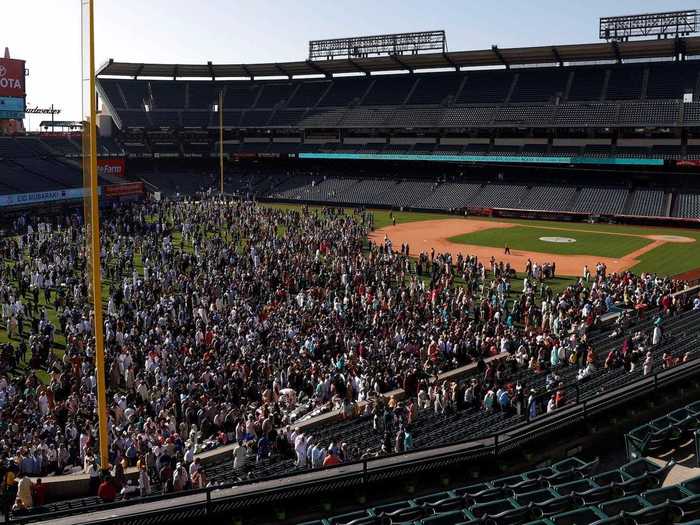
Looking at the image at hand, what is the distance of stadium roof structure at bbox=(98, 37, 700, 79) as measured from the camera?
192ft

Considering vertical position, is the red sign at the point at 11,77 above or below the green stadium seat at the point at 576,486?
above

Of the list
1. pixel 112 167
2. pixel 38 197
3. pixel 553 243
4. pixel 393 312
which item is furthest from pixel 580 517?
pixel 112 167

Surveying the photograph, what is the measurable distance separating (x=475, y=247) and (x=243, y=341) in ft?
81.4

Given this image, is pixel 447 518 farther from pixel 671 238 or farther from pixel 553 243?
pixel 671 238

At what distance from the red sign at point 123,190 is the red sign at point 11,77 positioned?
575 inches

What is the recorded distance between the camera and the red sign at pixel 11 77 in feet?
188

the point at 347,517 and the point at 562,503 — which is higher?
the point at 562,503

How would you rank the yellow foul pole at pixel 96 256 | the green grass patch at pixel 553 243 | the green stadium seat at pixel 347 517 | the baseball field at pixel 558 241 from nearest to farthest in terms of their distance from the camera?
the green stadium seat at pixel 347 517, the yellow foul pole at pixel 96 256, the baseball field at pixel 558 241, the green grass patch at pixel 553 243

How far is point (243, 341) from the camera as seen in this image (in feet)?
67.5

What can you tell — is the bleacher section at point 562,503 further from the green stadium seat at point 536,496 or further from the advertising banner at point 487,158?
the advertising banner at point 487,158

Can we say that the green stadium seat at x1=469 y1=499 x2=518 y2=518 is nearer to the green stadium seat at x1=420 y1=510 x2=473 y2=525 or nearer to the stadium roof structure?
the green stadium seat at x1=420 y1=510 x2=473 y2=525

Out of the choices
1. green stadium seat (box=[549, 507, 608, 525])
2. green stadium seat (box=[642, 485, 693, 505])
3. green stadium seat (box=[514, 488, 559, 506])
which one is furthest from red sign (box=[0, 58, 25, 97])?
green stadium seat (box=[642, 485, 693, 505])

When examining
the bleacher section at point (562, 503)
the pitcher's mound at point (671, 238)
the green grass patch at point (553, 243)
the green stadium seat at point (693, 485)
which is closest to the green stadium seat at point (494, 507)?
the bleacher section at point (562, 503)

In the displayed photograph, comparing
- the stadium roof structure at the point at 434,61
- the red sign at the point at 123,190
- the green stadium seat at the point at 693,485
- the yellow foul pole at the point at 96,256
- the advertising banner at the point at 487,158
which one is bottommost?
the green stadium seat at the point at 693,485
